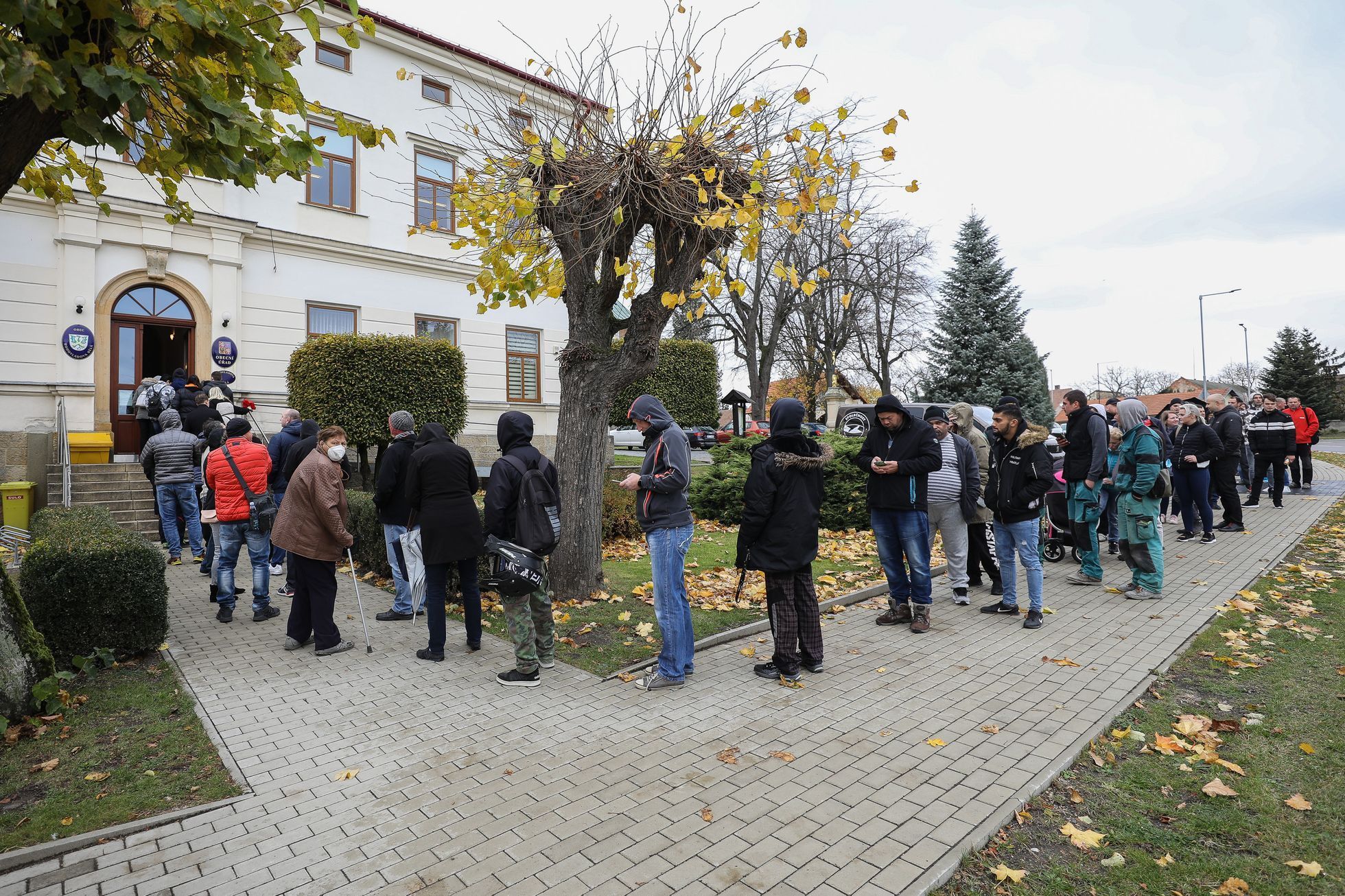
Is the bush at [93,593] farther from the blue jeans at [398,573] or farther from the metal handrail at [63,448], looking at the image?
the metal handrail at [63,448]

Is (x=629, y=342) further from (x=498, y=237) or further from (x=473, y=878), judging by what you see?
(x=473, y=878)

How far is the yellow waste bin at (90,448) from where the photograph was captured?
1306cm

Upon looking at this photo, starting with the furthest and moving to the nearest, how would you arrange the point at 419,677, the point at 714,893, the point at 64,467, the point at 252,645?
the point at 64,467, the point at 252,645, the point at 419,677, the point at 714,893

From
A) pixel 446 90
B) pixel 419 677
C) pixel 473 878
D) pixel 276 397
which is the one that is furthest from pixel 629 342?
pixel 446 90

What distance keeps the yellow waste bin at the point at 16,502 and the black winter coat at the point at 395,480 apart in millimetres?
8564

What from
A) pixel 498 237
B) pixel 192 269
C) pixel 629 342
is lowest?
pixel 629 342

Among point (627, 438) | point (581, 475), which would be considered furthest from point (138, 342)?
point (627, 438)

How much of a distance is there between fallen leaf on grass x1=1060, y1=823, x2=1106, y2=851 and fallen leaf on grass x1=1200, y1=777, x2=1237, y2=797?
80 cm

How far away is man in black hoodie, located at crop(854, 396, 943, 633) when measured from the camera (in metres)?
6.41

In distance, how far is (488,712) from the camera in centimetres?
490

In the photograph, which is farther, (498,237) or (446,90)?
(446,90)

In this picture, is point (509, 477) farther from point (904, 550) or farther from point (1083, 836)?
point (1083, 836)

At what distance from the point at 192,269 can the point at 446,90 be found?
8.34 metres

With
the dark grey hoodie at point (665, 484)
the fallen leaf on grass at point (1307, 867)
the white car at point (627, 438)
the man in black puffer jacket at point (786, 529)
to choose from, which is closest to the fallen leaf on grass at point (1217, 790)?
the fallen leaf on grass at point (1307, 867)
